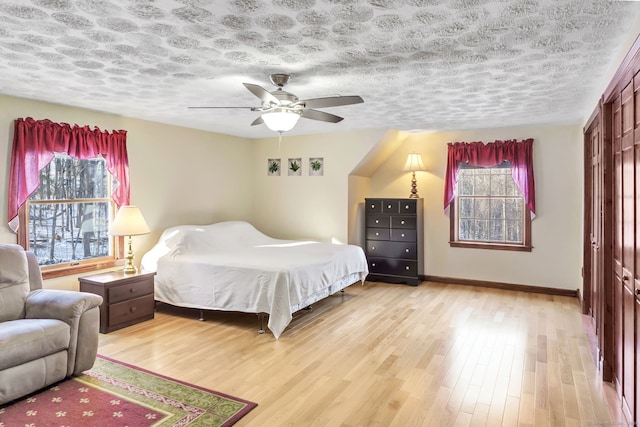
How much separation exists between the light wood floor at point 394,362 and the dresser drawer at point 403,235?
121 cm

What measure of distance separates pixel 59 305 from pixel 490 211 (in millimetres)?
5459

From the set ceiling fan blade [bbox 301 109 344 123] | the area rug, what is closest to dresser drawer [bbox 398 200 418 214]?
ceiling fan blade [bbox 301 109 344 123]

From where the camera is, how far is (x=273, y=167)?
698 centimetres

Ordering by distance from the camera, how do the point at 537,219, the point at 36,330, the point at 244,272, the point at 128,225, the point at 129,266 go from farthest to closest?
1. the point at 537,219
2. the point at 129,266
3. the point at 128,225
4. the point at 244,272
5. the point at 36,330

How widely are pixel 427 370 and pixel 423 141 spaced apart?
4.09 metres

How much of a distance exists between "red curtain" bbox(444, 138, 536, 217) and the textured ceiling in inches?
53.1

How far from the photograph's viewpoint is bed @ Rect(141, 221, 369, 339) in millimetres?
4035

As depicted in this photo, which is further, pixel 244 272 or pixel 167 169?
pixel 167 169

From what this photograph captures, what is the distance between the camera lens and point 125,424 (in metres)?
2.43

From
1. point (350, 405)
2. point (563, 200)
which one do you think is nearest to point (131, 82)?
point (350, 405)

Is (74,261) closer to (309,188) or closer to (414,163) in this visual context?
(309,188)

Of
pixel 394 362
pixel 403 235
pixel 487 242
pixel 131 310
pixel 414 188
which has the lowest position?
pixel 394 362

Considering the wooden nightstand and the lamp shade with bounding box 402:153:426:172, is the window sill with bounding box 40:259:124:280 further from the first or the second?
the lamp shade with bounding box 402:153:426:172

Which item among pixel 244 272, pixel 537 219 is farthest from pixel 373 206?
pixel 244 272
